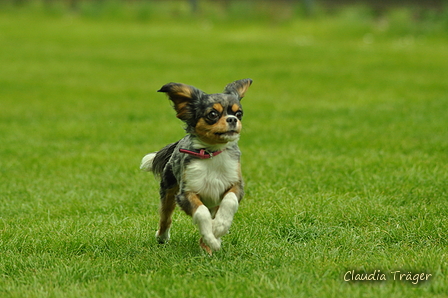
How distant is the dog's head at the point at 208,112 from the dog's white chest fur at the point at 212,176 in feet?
0.57

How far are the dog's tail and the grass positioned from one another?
600 millimetres

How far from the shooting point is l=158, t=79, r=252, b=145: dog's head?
5.13m

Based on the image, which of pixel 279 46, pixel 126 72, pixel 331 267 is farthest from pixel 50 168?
pixel 279 46

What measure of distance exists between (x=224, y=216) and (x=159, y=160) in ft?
3.89

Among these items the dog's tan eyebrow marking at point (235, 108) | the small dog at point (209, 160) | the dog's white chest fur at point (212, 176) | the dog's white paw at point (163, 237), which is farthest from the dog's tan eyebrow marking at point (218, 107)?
the dog's white paw at point (163, 237)

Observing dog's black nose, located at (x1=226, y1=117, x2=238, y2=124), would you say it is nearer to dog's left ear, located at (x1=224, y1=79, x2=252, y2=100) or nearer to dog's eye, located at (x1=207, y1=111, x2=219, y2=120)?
dog's eye, located at (x1=207, y1=111, x2=219, y2=120)

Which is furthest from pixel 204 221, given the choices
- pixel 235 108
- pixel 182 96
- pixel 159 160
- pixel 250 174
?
pixel 250 174

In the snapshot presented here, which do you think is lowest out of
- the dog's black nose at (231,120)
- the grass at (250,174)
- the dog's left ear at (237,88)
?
the grass at (250,174)

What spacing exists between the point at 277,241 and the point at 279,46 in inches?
734

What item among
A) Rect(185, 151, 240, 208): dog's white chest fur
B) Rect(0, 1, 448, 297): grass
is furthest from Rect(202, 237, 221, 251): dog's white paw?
Rect(185, 151, 240, 208): dog's white chest fur

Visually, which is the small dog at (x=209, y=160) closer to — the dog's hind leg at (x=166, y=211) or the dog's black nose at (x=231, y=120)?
the dog's black nose at (x=231, y=120)

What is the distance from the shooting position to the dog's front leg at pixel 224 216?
5117 mm

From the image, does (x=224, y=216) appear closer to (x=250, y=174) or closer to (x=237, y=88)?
(x=237, y=88)

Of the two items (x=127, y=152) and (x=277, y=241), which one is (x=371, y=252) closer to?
(x=277, y=241)
